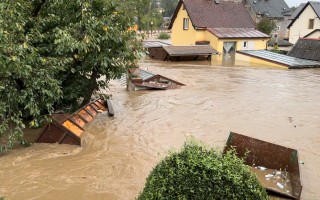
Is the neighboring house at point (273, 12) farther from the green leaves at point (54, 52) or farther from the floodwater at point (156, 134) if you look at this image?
the green leaves at point (54, 52)

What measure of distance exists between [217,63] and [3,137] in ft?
78.0

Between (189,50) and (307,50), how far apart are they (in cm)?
1113

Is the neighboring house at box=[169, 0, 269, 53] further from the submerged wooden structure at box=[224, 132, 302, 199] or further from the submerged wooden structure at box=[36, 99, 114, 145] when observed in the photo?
the submerged wooden structure at box=[224, 132, 302, 199]

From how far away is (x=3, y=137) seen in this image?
10.9m

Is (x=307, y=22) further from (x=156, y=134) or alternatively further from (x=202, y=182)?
(x=202, y=182)

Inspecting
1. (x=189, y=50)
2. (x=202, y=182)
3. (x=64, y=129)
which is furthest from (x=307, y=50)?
(x=202, y=182)

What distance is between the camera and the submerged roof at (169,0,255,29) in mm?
37156

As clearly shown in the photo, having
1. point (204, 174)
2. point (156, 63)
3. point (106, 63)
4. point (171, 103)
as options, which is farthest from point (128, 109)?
point (156, 63)

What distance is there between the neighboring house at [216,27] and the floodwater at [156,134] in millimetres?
14496

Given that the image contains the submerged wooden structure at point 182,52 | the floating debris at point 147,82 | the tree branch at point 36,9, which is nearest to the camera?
the tree branch at point 36,9

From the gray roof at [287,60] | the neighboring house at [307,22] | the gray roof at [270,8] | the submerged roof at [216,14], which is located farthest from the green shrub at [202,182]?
the gray roof at [270,8]

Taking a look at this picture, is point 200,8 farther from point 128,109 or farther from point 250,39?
point 128,109

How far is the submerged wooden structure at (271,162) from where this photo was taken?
311 inches

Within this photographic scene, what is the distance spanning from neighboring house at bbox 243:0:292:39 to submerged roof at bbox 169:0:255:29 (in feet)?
58.3
